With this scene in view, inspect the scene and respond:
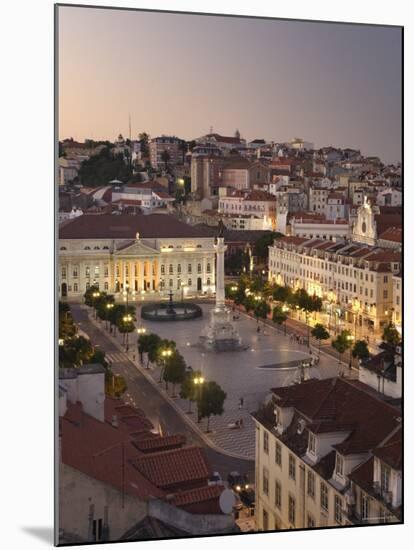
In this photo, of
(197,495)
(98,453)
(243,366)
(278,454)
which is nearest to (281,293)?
(243,366)

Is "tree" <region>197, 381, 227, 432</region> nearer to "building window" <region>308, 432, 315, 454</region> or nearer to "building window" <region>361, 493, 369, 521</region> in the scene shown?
"building window" <region>308, 432, 315, 454</region>

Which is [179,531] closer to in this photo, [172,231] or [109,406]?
[109,406]

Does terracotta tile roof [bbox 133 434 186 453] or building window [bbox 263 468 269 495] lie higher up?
terracotta tile roof [bbox 133 434 186 453]

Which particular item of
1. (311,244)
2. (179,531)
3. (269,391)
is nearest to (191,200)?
(311,244)

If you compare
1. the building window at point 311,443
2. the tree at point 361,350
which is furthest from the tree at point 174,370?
the building window at point 311,443

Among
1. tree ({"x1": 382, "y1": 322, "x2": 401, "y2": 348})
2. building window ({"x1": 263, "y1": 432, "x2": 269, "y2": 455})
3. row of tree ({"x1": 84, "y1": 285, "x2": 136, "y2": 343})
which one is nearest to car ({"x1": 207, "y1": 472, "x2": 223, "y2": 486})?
building window ({"x1": 263, "y1": 432, "x2": 269, "y2": 455})

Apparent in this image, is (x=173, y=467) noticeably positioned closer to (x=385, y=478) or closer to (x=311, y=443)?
(x=311, y=443)

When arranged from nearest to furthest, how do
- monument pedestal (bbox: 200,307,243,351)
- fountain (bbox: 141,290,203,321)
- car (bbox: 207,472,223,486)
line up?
car (bbox: 207,472,223,486) → fountain (bbox: 141,290,203,321) → monument pedestal (bbox: 200,307,243,351)
